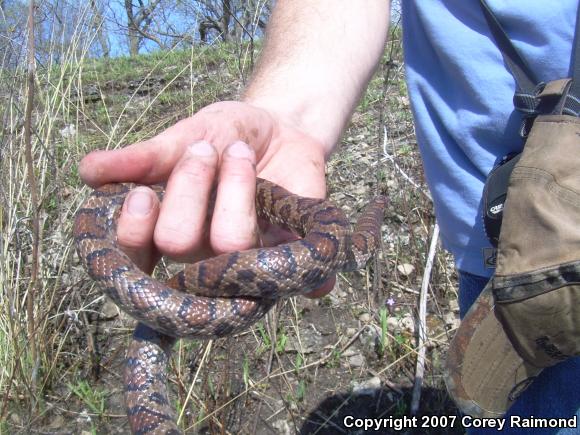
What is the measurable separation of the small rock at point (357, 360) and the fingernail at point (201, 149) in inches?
Answer: 101

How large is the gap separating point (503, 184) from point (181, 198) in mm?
1296

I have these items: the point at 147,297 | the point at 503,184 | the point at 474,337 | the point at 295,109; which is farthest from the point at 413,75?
the point at 147,297

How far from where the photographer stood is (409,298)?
466 cm

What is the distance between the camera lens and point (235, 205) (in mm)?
2150

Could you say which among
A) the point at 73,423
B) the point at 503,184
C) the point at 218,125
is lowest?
the point at 73,423

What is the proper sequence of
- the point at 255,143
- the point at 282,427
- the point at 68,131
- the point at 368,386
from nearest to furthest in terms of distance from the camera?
1. the point at 255,143
2. the point at 282,427
3. the point at 368,386
4. the point at 68,131

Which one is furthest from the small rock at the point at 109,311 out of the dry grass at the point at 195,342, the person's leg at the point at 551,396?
the person's leg at the point at 551,396

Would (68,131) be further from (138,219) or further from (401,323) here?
(401,323)

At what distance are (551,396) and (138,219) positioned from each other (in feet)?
6.41

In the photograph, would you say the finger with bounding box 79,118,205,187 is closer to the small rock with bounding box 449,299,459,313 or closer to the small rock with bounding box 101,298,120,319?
the small rock with bounding box 101,298,120,319

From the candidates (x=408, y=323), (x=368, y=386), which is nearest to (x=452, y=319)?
(x=408, y=323)

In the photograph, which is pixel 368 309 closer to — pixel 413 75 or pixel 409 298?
pixel 409 298

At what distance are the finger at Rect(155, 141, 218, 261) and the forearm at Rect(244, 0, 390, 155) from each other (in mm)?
619

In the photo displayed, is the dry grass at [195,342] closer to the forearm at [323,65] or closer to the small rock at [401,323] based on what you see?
the small rock at [401,323]
